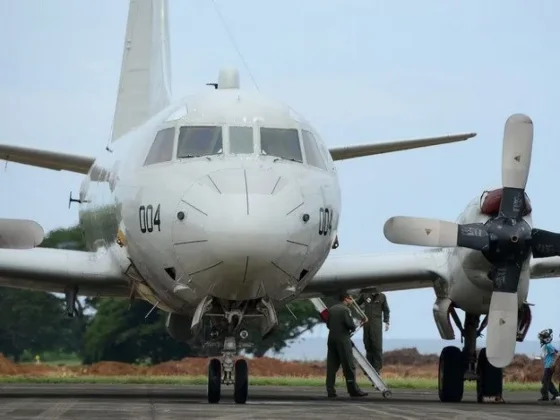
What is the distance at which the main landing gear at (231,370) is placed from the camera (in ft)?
64.8

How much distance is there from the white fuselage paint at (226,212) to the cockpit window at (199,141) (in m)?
0.13

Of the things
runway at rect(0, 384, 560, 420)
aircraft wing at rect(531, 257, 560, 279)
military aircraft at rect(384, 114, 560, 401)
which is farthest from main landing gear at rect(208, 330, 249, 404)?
aircraft wing at rect(531, 257, 560, 279)

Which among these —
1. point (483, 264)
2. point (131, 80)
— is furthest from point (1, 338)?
point (483, 264)

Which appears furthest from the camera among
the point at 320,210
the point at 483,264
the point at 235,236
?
the point at 483,264

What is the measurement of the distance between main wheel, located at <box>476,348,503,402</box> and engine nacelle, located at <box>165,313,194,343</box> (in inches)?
180

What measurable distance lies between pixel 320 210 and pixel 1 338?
25411 millimetres

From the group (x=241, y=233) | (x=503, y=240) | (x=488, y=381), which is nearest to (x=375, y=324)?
(x=488, y=381)

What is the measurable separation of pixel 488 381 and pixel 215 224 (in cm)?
663

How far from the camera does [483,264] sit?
22578mm

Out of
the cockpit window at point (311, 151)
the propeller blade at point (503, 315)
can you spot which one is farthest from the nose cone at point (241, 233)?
the propeller blade at point (503, 315)

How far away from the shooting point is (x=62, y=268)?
23750 millimetres

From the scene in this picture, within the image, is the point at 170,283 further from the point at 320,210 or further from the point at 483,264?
the point at 483,264

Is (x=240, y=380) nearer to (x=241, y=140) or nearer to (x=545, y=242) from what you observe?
(x=241, y=140)

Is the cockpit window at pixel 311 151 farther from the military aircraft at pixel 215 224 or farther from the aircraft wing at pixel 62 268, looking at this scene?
the aircraft wing at pixel 62 268
